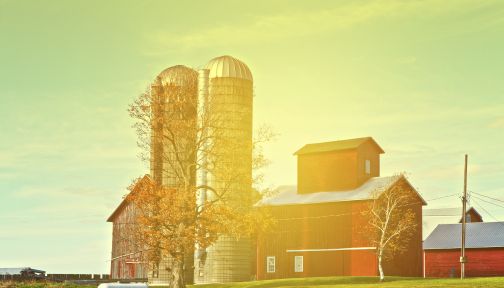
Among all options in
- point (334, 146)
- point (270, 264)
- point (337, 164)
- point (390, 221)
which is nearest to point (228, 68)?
point (334, 146)

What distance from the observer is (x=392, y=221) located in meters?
61.1

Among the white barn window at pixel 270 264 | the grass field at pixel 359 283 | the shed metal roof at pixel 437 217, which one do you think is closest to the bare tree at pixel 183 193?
the grass field at pixel 359 283

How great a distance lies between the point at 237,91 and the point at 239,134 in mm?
3915

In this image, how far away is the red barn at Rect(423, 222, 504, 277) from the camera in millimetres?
63719

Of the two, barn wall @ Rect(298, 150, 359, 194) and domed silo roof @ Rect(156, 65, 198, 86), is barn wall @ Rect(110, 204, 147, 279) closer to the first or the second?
domed silo roof @ Rect(156, 65, 198, 86)

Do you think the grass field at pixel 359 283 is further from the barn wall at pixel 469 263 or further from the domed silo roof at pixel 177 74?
A: the domed silo roof at pixel 177 74

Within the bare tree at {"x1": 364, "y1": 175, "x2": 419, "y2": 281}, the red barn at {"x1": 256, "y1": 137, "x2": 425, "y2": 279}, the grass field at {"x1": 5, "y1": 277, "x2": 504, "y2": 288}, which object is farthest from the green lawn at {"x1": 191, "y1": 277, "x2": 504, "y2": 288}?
the red barn at {"x1": 256, "y1": 137, "x2": 425, "y2": 279}

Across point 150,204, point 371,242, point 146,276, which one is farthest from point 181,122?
point 146,276

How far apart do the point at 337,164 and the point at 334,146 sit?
1.89 m

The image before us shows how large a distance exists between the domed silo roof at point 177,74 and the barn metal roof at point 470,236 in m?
25.5

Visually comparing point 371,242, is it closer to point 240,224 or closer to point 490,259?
point 490,259

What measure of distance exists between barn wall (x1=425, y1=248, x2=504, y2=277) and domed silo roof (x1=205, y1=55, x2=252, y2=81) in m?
22.3

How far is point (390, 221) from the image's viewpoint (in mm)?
60688

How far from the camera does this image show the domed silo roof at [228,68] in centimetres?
6469
